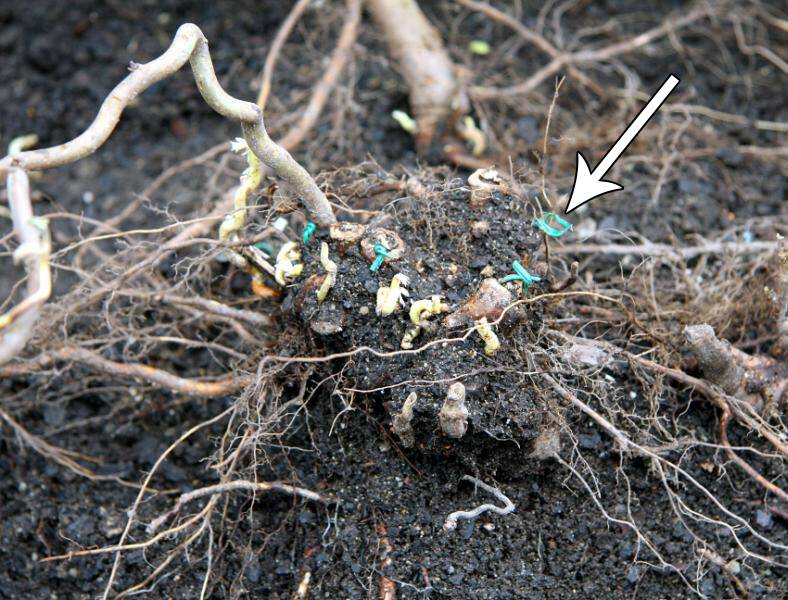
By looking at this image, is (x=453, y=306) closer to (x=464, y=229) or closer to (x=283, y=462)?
(x=464, y=229)

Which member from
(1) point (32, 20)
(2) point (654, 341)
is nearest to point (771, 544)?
(2) point (654, 341)

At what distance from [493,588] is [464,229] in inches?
23.6

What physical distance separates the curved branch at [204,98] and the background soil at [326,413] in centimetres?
41

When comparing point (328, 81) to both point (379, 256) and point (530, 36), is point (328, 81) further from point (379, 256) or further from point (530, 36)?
point (379, 256)

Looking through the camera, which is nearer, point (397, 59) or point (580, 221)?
point (580, 221)

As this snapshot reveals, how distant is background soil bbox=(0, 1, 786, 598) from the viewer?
5.10 ft

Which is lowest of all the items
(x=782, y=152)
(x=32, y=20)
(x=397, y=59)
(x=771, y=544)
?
(x=771, y=544)

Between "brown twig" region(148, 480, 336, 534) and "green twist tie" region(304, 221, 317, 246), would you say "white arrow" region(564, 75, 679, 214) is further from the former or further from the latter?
"brown twig" region(148, 480, 336, 534)

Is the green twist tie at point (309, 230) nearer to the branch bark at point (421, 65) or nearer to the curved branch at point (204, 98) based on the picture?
the curved branch at point (204, 98)

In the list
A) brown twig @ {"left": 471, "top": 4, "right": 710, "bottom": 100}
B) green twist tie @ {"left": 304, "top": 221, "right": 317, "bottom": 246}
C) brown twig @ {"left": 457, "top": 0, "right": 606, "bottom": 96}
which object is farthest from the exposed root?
brown twig @ {"left": 457, "top": 0, "right": 606, "bottom": 96}

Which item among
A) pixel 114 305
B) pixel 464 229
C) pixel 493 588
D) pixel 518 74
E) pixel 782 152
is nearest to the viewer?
pixel 493 588

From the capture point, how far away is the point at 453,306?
151 centimetres

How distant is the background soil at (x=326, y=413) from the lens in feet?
5.10

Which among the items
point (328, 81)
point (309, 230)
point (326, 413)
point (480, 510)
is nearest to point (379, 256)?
point (309, 230)
